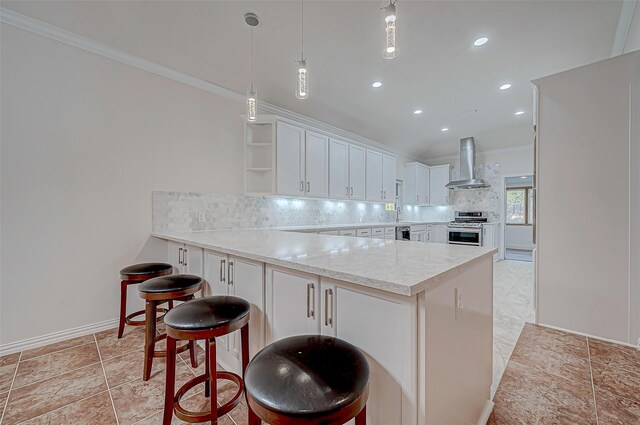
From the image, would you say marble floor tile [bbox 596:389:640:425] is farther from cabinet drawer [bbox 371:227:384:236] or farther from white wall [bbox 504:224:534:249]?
white wall [bbox 504:224:534:249]

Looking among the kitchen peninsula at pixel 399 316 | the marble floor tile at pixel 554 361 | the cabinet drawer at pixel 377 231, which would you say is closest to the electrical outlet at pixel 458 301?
the kitchen peninsula at pixel 399 316

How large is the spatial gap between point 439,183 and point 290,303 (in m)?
6.54

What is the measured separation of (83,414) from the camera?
1.50 meters

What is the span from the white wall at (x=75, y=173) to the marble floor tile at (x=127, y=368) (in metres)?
0.76

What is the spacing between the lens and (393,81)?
11.2ft

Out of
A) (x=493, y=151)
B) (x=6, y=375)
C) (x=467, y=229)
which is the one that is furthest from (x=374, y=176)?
(x=6, y=375)

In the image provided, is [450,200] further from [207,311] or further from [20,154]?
[20,154]

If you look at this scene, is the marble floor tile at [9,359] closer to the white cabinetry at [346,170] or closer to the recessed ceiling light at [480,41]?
the white cabinetry at [346,170]

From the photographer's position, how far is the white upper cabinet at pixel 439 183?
6754 millimetres

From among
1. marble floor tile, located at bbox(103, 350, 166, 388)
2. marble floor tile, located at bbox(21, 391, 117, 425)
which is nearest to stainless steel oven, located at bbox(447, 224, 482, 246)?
marble floor tile, located at bbox(103, 350, 166, 388)

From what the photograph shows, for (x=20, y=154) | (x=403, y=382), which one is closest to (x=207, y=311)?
(x=403, y=382)

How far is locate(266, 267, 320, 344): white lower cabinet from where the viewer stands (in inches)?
48.9

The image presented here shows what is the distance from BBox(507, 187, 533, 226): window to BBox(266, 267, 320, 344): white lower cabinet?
9618mm

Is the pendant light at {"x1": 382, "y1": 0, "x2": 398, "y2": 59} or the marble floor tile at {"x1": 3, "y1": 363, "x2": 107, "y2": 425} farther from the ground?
the pendant light at {"x1": 382, "y1": 0, "x2": 398, "y2": 59}
